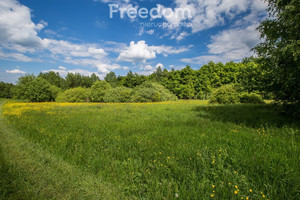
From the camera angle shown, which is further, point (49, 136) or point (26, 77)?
point (26, 77)

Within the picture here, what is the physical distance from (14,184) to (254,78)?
1031 cm

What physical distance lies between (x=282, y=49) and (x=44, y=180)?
8.76m

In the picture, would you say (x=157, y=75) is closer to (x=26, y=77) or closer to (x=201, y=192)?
(x=26, y=77)

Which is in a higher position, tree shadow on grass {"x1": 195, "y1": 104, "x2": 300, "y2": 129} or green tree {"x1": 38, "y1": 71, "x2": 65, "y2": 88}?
green tree {"x1": 38, "y1": 71, "x2": 65, "y2": 88}

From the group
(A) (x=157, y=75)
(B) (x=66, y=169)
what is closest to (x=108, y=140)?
(B) (x=66, y=169)

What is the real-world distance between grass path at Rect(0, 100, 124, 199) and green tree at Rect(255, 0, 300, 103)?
718 centimetres

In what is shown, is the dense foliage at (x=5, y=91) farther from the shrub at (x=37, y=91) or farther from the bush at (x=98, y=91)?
the bush at (x=98, y=91)

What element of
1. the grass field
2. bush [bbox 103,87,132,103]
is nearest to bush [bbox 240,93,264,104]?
the grass field

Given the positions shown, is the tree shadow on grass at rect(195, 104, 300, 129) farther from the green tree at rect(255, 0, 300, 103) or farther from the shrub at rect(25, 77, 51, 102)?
the shrub at rect(25, 77, 51, 102)

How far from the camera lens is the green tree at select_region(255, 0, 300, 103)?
478 cm

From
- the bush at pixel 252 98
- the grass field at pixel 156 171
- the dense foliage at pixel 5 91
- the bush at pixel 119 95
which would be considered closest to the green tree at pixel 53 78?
the dense foliage at pixel 5 91

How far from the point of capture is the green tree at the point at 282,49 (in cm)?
478

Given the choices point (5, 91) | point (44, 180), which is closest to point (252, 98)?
point (44, 180)

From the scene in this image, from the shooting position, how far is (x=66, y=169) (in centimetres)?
341
